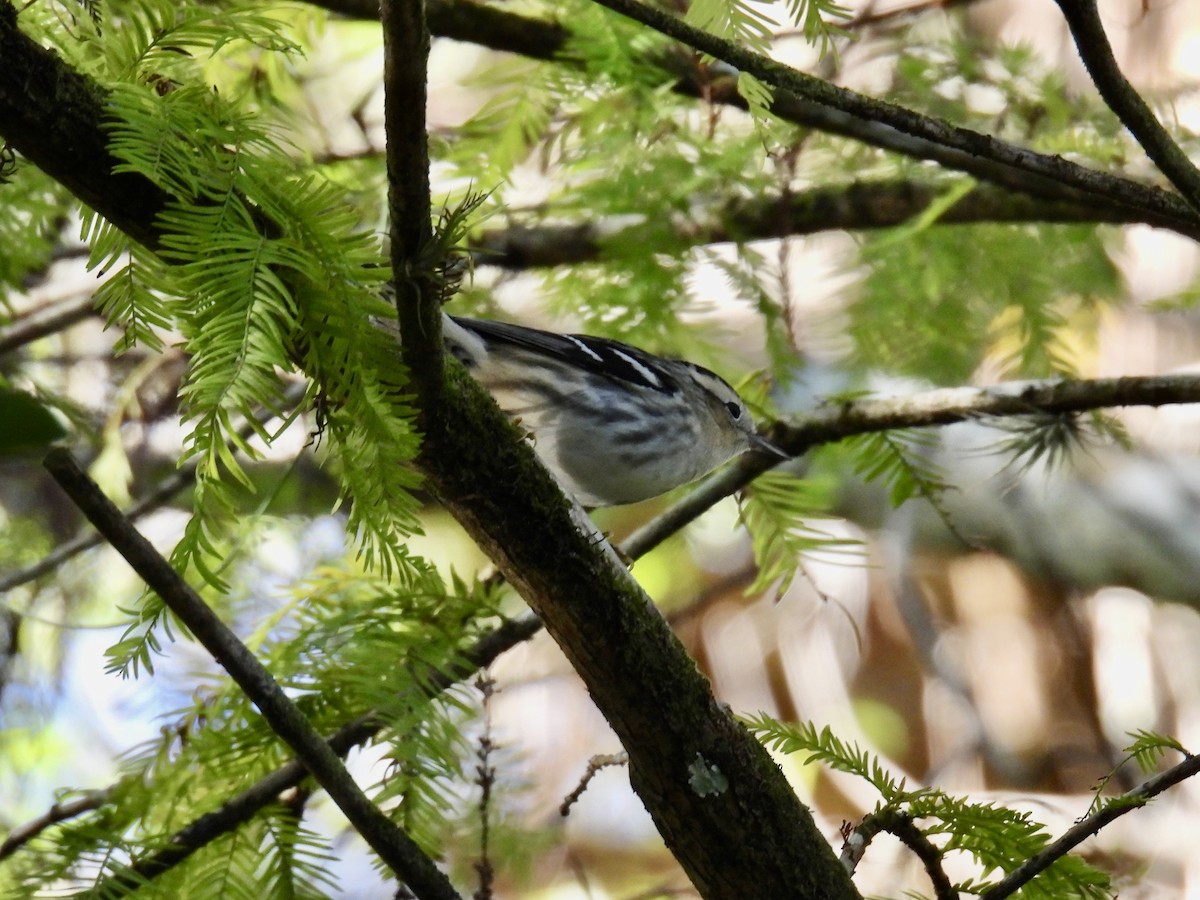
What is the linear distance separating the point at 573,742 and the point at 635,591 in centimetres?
378

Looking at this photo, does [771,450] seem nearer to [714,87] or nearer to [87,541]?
[714,87]

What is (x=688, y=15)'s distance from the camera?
168 cm

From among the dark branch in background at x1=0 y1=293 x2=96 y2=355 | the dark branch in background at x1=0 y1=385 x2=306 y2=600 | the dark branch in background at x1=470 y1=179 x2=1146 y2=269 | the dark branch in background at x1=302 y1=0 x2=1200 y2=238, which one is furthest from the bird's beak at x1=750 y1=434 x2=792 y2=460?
the dark branch in background at x1=0 y1=293 x2=96 y2=355

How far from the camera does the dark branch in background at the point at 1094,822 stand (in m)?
1.53

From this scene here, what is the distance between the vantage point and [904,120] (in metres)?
1.59

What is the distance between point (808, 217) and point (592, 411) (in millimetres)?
968

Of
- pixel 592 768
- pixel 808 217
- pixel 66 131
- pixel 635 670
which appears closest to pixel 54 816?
pixel 592 768

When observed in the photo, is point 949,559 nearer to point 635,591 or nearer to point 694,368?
point 694,368

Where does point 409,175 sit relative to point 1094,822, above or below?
above

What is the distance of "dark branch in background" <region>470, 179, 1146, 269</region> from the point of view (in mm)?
3320

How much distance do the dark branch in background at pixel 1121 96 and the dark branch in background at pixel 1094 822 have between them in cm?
75

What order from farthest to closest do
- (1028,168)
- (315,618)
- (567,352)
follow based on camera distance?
(567,352) < (315,618) < (1028,168)

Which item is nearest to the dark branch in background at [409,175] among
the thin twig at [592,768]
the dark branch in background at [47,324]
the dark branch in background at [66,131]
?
the dark branch in background at [66,131]

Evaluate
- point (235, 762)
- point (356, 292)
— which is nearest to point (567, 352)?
point (235, 762)
